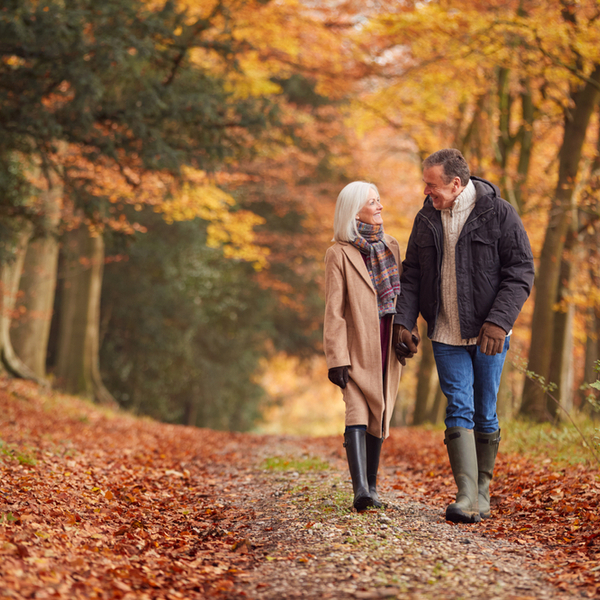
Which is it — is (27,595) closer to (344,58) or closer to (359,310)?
(359,310)

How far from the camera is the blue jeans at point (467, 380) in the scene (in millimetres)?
4219

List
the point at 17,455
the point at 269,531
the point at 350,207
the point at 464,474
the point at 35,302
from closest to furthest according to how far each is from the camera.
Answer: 1. the point at 269,531
2. the point at 464,474
3. the point at 350,207
4. the point at 17,455
5. the point at 35,302

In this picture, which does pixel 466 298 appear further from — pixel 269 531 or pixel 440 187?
pixel 269 531

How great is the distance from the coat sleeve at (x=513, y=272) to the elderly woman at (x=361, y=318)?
Result: 692 mm

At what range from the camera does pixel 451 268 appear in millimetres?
4320

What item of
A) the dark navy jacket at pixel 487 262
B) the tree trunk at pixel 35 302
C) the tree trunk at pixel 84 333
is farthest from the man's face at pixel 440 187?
the tree trunk at pixel 84 333

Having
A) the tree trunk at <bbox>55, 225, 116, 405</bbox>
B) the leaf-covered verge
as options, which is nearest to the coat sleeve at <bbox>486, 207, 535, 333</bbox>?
the leaf-covered verge

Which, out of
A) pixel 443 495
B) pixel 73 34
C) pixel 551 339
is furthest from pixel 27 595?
pixel 551 339

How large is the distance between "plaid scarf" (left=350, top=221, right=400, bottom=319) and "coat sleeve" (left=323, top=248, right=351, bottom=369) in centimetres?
20

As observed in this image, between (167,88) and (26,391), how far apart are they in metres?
5.78

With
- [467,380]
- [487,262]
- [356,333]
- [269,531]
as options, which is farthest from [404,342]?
[269,531]

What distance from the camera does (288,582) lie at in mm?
2982

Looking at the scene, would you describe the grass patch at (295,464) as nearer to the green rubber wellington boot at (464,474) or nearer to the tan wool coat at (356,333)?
the tan wool coat at (356,333)

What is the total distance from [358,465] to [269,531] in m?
0.70
